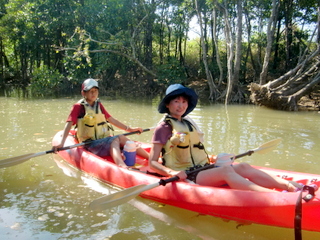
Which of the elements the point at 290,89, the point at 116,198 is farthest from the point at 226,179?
the point at 290,89

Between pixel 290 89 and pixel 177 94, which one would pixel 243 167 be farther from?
pixel 290 89

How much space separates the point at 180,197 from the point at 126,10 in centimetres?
1287

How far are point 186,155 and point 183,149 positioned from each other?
0.07 m

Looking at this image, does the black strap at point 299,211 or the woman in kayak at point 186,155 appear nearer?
the black strap at point 299,211

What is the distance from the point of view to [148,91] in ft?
50.9

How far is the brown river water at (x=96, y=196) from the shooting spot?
8.83 feet

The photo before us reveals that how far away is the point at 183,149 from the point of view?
2.98 m

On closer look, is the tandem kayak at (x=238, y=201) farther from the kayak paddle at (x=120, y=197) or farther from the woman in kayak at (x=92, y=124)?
the woman in kayak at (x=92, y=124)

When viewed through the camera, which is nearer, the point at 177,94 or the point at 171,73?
the point at 177,94

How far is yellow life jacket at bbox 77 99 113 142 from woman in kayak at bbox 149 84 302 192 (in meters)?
1.53

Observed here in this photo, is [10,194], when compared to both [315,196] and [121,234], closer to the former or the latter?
[121,234]

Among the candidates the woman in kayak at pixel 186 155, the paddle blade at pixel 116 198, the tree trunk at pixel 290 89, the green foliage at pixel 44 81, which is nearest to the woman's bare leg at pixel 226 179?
the woman in kayak at pixel 186 155

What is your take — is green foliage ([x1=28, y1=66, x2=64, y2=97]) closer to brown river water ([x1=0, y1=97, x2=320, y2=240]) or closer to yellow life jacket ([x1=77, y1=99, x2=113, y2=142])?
brown river water ([x1=0, y1=97, x2=320, y2=240])

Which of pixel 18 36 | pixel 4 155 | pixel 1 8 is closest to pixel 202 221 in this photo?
pixel 4 155
